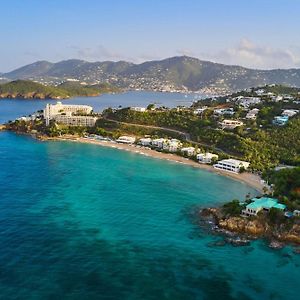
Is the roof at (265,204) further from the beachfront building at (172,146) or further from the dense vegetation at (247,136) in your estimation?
the beachfront building at (172,146)

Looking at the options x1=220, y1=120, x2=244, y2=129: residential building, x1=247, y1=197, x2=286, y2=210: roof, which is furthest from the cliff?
x1=220, y1=120, x2=244, y2=129: residential building

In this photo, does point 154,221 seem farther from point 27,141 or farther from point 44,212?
point 27,141

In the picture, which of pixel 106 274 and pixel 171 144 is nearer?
pixel 106 274

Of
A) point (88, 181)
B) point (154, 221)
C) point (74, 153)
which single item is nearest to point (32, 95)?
point (74, 153)

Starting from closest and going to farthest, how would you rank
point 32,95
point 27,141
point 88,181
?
point 88,181 < point 27,141 < point 32,95

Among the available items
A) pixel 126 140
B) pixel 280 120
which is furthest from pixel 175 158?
pixel 280 120

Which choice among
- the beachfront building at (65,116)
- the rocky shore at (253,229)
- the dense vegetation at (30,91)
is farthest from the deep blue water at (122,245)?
Result: the dense vegetation at (30,91)

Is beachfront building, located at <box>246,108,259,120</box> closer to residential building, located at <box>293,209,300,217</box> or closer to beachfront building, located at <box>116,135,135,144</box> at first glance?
beachfront building, located at <box>116,135,135,144</box>
